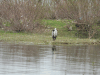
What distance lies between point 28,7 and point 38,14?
185 centimetres

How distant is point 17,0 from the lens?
4300 centimetres

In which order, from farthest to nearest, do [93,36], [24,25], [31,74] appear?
[24,25], [93,36], [31,74]

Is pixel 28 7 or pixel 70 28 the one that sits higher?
pixel 28 7

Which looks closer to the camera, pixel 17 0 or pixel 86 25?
pixel 86 25

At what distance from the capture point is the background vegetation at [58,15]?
38.9 m

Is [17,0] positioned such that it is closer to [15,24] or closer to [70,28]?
[15,24]

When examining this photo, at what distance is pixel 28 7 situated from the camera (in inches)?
1639

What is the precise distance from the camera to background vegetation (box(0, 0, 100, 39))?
38906 millimetres

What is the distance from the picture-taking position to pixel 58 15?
42.9 m

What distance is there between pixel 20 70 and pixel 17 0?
110 ft

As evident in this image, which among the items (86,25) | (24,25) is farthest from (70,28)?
(24,25)

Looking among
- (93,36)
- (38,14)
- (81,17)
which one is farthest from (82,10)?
(38,14)

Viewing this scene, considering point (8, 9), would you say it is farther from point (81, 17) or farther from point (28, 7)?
point (81, 17)

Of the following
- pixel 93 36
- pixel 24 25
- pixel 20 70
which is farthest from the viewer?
pixel 24 25
